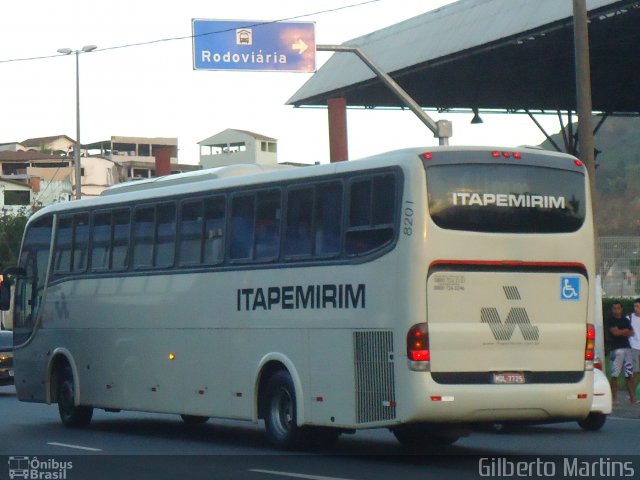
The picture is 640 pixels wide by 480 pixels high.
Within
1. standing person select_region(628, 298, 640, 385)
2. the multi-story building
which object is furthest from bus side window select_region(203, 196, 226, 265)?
the multi-story building

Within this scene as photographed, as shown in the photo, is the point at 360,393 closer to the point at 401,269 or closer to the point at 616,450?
the point at 401,269

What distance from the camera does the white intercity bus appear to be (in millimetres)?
14688

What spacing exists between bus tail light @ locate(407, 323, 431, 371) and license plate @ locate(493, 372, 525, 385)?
0.83m

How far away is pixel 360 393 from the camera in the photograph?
15.2m

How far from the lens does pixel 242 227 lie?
17.5 m

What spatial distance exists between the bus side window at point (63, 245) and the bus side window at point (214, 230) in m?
4.32

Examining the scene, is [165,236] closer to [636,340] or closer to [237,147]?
[636,340]

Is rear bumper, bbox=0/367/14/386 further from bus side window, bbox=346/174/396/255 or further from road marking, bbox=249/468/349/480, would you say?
road marking, bbox=249/468/349/480

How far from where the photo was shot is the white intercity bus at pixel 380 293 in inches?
578

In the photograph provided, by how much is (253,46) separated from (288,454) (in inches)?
374

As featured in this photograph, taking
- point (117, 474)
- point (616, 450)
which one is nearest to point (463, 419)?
point (616, 450)

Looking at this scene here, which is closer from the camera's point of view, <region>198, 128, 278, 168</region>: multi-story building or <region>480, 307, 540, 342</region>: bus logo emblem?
<region>480, 307, 540, 342</region>: bus logo emblem

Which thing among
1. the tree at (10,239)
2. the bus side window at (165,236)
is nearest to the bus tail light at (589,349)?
the bus side window at (165,236)

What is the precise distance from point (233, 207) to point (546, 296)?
443cm
